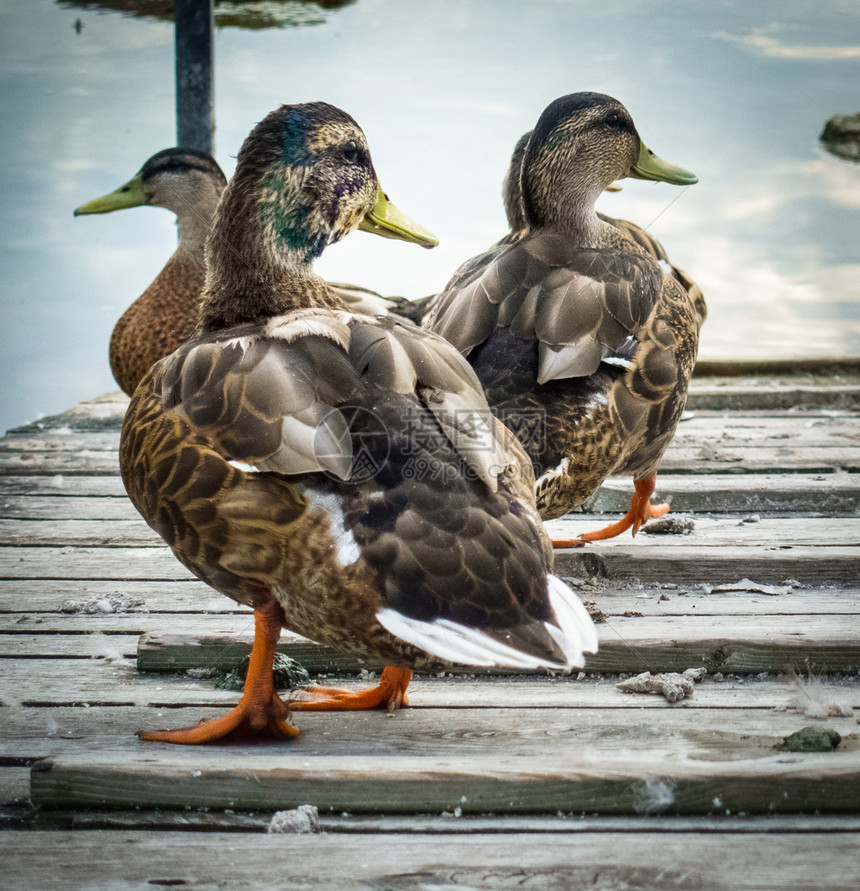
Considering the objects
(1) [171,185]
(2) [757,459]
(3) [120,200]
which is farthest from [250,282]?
(3) [120,200]

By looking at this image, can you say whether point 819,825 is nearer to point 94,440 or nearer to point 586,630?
point 586,630

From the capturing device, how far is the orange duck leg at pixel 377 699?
1830mm

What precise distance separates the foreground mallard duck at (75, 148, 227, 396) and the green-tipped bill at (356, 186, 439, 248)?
58.4 inches

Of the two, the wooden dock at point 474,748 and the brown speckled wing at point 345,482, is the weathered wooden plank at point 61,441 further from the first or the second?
the brown speckled wing at point 345,482

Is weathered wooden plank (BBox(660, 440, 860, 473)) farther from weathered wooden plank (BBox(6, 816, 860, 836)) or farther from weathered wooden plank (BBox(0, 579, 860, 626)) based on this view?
weathered wooden plank (BBox(6, 816, 860, 836))

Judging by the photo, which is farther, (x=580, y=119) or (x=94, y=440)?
(x=94, y=440)

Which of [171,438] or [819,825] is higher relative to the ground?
[171,438]

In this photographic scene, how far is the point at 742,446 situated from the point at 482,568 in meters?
2.73

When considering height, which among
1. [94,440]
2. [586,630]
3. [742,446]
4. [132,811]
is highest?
[586,630]

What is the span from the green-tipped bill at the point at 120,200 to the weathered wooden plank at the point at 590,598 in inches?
101

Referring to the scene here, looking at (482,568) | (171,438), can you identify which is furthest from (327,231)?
(482,568)

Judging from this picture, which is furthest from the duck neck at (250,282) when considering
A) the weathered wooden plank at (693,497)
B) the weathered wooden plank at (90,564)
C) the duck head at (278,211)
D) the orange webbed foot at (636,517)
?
the weathered wooden plank at (693,497)

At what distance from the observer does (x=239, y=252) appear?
2113 mm

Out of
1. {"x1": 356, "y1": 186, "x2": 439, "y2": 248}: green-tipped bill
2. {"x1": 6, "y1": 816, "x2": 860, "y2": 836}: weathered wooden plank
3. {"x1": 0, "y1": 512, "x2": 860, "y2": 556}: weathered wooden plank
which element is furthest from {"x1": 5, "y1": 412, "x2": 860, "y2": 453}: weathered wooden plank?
{"x1": 6, "y1": 816, "x2": 860, "y2": 836}: weathered wooden plank
